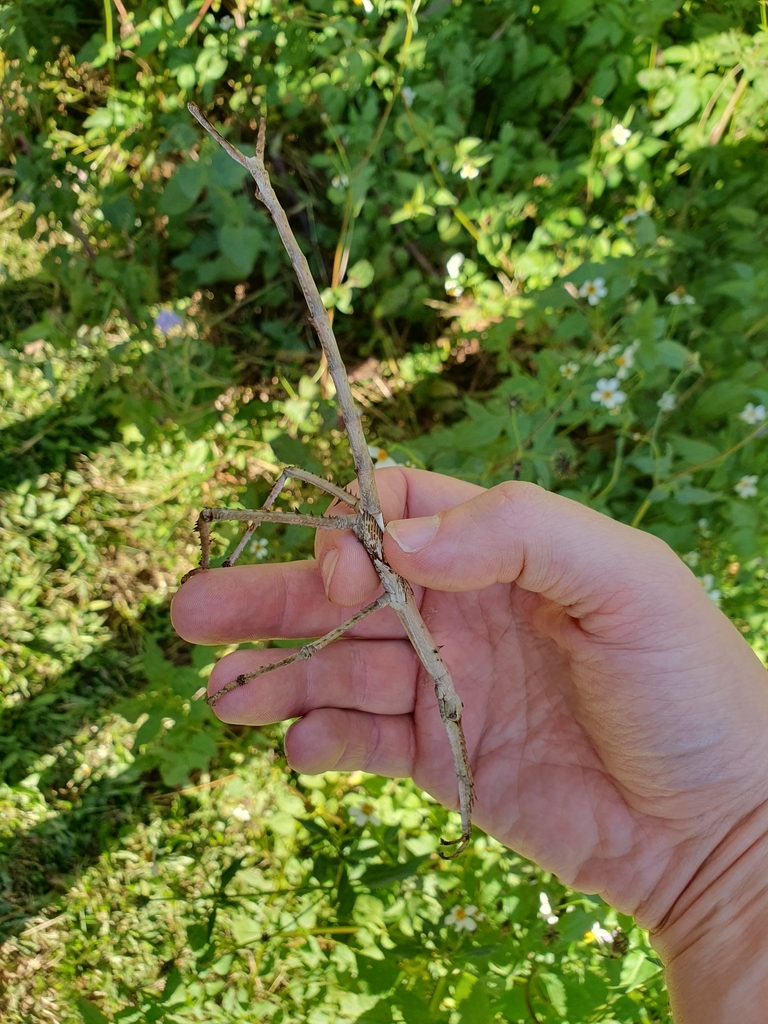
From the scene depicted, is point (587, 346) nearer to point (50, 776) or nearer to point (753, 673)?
point (753, 673)

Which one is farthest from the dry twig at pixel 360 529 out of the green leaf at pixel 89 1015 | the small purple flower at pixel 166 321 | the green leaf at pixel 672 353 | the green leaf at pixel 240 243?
the small purple flower at pixel 166 321

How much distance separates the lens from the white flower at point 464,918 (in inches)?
83.7

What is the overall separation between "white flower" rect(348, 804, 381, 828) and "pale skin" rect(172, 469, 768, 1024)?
1.28 ft

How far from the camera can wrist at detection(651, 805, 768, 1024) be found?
162cm

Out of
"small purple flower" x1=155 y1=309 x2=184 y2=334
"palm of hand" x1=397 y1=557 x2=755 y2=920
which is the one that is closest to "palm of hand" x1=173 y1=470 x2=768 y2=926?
"palm of hand" x1=397 y1=557 x2=755 y2=920

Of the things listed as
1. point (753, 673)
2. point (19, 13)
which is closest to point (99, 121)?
point (19, 13)

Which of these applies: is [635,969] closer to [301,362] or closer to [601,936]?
[601,936]

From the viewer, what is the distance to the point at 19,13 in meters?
2.75

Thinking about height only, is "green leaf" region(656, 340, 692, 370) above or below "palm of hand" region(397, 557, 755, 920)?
above

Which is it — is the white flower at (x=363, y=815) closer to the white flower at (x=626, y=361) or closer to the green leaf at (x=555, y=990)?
the green leaf at (x=555, y=990)

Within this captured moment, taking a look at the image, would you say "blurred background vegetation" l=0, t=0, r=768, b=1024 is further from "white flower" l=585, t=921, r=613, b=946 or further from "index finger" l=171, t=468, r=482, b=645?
"index finger" l=171, t=468, r=482, b=645

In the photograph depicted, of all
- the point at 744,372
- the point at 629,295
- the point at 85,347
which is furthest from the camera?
the point at 85,347

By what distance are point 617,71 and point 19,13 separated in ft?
8.33

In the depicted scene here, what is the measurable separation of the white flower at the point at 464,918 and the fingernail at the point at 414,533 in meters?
1.33
